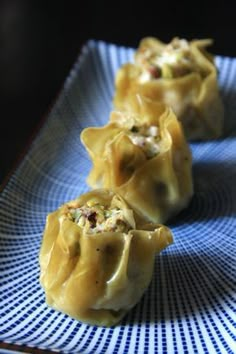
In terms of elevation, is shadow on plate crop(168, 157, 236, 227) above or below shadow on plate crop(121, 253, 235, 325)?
above

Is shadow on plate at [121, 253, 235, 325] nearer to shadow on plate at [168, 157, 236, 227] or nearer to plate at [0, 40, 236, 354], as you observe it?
plate at [0, 40, 236, 354]

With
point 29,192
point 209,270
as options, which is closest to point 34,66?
point 29,192

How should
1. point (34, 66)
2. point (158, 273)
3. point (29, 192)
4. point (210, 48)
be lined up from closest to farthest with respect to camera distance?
point (158, 273) → point (29, 192) → point (34, 66) → point (210, 48)

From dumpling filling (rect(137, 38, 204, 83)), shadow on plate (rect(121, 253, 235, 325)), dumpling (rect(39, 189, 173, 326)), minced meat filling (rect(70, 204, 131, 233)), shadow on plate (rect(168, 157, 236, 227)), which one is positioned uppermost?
dumpling filling (rect(137, 38, 204, 83))

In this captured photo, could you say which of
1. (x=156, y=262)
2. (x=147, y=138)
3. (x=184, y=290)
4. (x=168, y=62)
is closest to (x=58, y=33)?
(x=168, y=62)

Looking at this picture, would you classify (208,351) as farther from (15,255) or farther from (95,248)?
(15,255)

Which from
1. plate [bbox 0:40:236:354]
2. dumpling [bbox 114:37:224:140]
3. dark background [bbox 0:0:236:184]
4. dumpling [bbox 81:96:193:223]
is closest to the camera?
plate [bbox 0:40:236:354]

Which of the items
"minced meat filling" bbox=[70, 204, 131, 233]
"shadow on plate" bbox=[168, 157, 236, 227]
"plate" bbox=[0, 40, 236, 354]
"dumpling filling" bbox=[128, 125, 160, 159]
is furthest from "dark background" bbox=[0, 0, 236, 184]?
"minced meat filling" bbox=[70, 204, 131, 233]
